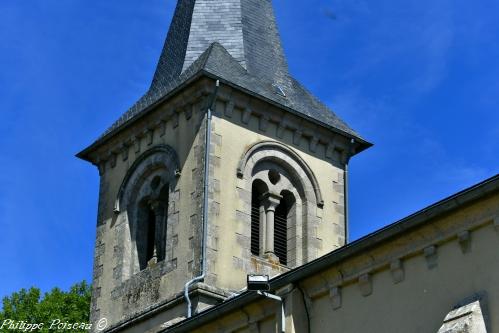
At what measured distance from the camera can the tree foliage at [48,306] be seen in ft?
124

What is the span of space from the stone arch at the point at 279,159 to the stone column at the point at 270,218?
756 mm

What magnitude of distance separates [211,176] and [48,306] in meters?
16.4

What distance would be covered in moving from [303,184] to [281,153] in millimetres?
869

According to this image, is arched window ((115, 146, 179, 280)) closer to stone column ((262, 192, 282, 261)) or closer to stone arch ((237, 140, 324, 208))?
stone arch ((237, 140, 324, 208))

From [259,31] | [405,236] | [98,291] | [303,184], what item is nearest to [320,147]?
[303,184]

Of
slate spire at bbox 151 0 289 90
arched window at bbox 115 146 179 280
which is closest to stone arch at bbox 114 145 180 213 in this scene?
arched window at bbox 115 146 179 280

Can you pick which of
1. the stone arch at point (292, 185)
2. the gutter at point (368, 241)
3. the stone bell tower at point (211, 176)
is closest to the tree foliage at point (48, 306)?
the stone bell tower at point (211, 176)

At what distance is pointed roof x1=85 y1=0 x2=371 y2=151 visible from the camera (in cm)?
2581

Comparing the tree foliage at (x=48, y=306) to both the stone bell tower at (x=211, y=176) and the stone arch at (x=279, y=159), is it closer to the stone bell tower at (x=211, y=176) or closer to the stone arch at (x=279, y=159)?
the stone bell tower at (x=211, y=176)

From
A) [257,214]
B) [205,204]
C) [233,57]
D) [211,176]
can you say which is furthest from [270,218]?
[233,57]

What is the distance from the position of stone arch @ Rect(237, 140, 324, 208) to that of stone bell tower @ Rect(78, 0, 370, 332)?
27 millimetres

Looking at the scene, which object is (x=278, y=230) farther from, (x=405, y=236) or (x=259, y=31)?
(x=405, y=236)

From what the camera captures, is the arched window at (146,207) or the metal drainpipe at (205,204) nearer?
the metal drainpipe at (205,204)

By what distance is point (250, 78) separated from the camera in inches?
1016
